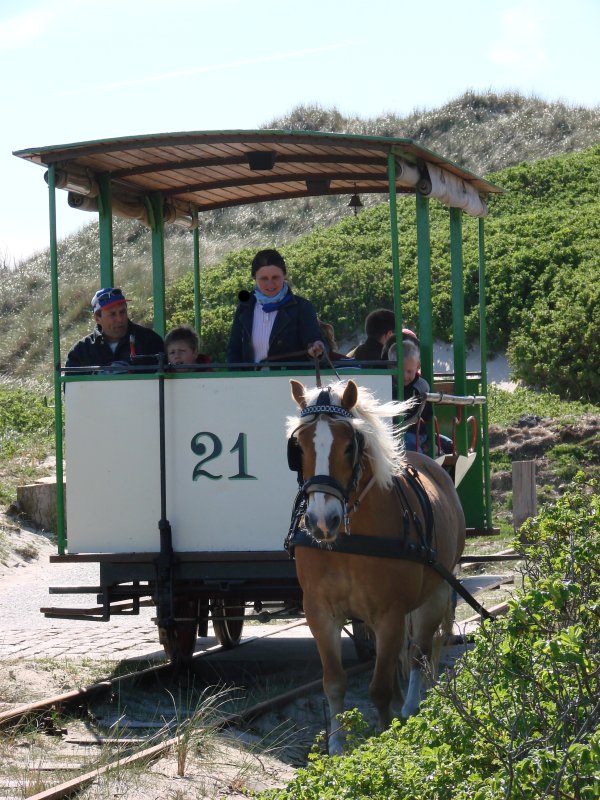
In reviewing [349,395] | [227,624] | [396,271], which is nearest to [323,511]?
[349,395]

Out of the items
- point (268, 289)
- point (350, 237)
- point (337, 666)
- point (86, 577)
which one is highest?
point (350, 237)

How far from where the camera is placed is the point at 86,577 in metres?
14.6

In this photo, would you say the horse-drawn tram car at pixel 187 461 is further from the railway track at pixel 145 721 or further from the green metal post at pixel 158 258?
the green metal post at pixel 158 258

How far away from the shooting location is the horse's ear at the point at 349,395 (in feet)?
20.1

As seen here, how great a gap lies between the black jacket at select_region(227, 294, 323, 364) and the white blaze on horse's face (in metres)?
2.29

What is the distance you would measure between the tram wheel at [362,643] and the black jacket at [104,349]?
7.67ft

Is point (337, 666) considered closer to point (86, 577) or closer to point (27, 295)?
point (86, 577)

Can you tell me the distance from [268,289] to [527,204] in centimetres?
2086

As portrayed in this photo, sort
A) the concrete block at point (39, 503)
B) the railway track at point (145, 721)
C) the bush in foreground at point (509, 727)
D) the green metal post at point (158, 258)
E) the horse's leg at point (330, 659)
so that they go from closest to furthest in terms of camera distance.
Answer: the bush in foreground at point (509, 727) < the railway track at point (145, 721) < the horse's leg at point (330, 659) < the green metal post at point (158, 258) < the concrete block at point (39, 503)

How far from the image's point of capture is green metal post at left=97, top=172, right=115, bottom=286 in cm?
952

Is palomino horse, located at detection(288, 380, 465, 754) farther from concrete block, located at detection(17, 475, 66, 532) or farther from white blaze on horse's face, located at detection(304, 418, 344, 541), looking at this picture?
concrete block, located at detection(17, 475, 66, 532)

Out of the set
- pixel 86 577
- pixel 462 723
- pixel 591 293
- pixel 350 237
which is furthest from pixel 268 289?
pixel 350 237

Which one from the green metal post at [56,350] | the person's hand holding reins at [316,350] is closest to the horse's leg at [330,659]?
the person's hand holding reins at [316,350]

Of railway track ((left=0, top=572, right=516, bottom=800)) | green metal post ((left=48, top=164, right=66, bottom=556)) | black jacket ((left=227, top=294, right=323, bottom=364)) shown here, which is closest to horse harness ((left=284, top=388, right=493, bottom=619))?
railway track ((left=0, top=572, right=516, bottom=800))
